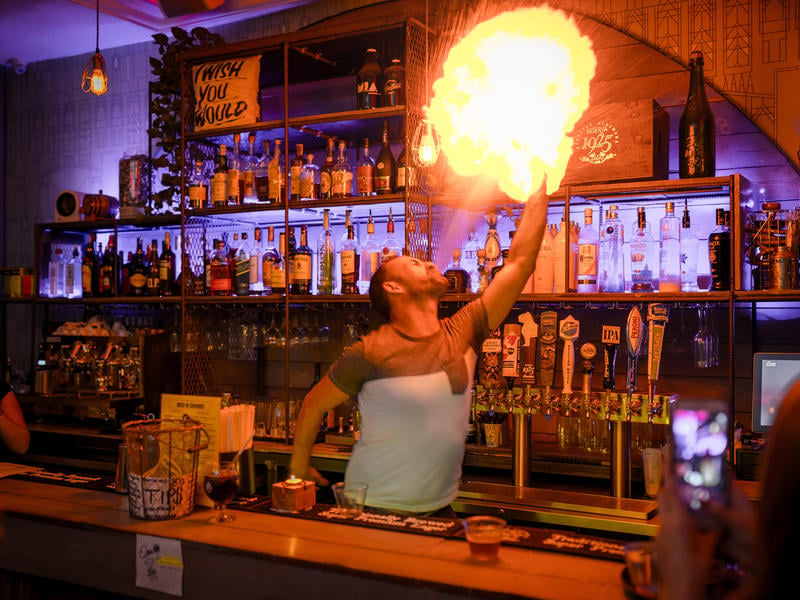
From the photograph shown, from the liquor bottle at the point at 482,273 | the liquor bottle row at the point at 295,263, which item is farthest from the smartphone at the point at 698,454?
the liquor bottle row at the point at 295,263

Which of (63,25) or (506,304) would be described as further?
(63,25)

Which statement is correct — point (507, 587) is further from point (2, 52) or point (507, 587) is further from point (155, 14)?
point (2, 52)

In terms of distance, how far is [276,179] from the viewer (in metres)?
4.31

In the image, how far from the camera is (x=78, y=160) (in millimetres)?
5859

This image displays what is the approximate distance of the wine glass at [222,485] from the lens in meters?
2.39

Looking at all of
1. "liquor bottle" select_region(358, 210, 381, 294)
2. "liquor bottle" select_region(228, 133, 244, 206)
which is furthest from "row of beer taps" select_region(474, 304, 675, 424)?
"liquor bottle" select_region(228, 133, 244, 206)

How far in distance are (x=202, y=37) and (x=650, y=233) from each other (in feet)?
9.44

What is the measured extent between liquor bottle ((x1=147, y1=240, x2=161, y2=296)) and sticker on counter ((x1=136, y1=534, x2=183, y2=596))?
2703 mm

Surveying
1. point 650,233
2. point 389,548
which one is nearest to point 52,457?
point 389,548

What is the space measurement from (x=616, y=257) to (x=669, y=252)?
240 mm

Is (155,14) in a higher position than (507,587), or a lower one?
higher

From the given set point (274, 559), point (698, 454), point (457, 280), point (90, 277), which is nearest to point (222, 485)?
point (274, 559)

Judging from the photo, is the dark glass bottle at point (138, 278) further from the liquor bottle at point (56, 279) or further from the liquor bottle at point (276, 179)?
the liquor bottle at point (276, 179)

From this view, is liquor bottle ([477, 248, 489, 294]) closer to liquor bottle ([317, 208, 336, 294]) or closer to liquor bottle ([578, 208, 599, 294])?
liquor bottle ([578, 208, 599, 294])
